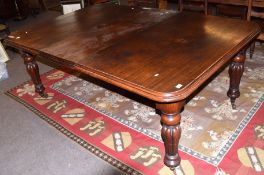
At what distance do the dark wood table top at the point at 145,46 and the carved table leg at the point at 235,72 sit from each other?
19cm

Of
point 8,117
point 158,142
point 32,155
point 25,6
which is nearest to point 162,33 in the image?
point 158,142

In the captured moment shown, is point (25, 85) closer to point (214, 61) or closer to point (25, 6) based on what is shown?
point (214, 61)

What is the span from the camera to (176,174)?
1508 millimetres

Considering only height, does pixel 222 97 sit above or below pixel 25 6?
below

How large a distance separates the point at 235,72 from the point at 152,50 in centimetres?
68

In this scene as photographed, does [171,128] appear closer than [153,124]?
Yes

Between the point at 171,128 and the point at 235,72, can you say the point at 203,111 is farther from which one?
the point at 171,128

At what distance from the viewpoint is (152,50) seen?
1.56 m

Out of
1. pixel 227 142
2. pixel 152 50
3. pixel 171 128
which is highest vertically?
pixel 152 50

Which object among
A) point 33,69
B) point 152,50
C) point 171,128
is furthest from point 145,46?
point 33,69

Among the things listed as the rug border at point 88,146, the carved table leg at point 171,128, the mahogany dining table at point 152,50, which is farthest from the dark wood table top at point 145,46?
the rug border at point 88,146

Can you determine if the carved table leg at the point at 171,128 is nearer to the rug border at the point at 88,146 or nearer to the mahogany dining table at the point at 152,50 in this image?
the mahogany dining table at the point at 152,50

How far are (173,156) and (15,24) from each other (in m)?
4.46

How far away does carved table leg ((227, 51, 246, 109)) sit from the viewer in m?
1.78
